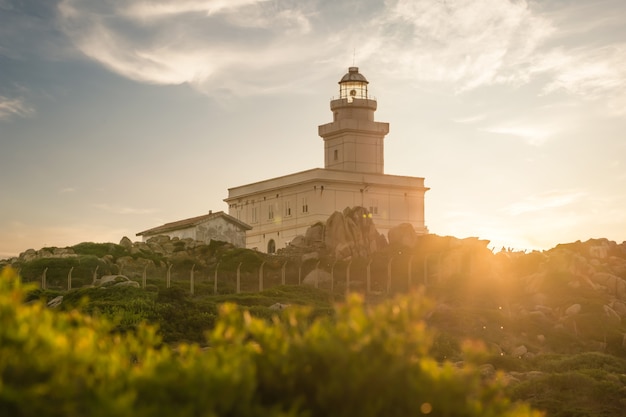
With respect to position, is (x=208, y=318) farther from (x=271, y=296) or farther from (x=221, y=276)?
(x=221, y=276)

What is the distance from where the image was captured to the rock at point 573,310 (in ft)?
155

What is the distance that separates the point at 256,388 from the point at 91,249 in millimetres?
53325

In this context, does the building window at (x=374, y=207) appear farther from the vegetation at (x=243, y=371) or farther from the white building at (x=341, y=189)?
the vegetation at (x=243, y=371)

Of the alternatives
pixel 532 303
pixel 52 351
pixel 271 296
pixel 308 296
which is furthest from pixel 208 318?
pixel 52 351

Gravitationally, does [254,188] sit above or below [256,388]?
above

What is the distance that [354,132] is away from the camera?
8781 cm

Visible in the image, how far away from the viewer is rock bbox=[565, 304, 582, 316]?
47094mm

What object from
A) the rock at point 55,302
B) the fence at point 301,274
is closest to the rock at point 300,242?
the fence at point 301,274

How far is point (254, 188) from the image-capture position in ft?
293

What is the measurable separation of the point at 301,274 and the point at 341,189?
88.7 ft

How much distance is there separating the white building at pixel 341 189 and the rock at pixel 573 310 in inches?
1398

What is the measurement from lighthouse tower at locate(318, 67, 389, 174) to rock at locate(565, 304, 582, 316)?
40.3 m

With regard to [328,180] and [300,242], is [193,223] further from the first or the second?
[328,180]

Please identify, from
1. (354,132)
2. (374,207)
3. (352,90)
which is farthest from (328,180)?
(352,90)
